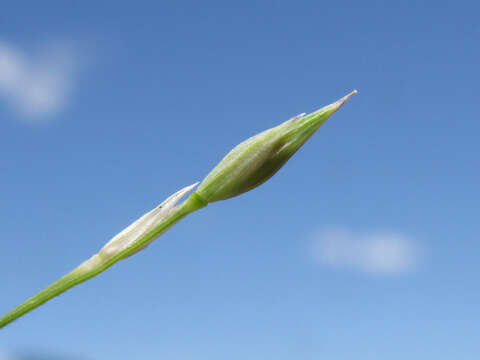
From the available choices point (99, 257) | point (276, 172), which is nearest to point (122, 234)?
point (99, 257)

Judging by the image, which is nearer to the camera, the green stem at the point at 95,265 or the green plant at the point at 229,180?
the green stem at the point at 95,265

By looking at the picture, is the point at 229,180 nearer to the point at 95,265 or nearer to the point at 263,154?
the point at 263,154

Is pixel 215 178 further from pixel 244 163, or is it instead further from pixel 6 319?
pixel 6 319

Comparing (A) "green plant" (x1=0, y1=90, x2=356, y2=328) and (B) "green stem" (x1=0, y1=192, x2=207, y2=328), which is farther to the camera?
(A) "green plant" (x1=0, y1=90, x2=356, y2=328)

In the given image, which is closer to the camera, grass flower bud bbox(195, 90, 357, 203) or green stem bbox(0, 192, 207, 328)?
green stem bbox(0, 192, 207, 328)

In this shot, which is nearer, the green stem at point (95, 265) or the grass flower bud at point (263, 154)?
the green stem at point (95, 265)
